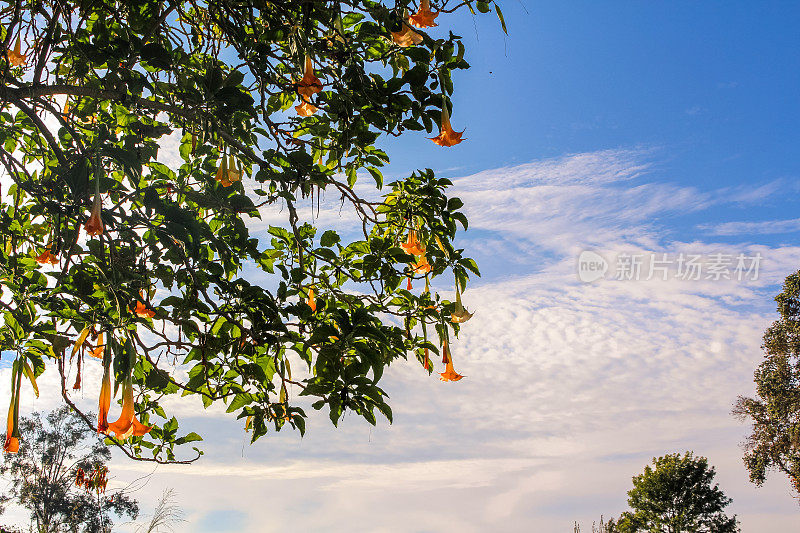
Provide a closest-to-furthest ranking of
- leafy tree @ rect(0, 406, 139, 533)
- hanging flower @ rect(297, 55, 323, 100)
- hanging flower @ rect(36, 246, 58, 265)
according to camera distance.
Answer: hanging flower @ rect(297, 55, 323, 100), hanging flower @ rect(36, 246, 58, 265), leafy tree @ rect(0, 406, 139, 533)

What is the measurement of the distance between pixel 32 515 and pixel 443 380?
18.5 metres

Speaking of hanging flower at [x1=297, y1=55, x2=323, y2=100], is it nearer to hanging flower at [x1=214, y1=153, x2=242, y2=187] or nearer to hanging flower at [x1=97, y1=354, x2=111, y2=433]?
hanging flower at [x1=214, y1=153, x2=242, y2=187]

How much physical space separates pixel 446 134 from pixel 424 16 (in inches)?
25.2

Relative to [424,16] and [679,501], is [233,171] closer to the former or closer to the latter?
[424,16]

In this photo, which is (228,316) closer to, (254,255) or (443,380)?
(254,255)

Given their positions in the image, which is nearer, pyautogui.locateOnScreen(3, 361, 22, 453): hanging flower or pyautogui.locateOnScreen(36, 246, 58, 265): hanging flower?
pyautogui.locateOnScreen(3, 361, 22, 453): hanging flower

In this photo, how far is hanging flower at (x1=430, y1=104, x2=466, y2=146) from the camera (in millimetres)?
2793

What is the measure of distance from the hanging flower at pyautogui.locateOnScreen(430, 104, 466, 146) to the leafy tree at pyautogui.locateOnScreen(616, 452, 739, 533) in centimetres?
2370

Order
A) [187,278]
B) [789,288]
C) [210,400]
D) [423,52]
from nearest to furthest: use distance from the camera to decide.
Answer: [423,52], [187,278], [210,400], [789,288]

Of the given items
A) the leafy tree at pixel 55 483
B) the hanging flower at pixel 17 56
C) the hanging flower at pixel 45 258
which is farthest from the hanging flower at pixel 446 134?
the leafy tree at pixel 55 483

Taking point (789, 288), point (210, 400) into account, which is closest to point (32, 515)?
point (210, 400)

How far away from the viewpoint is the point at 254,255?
3.04 meters

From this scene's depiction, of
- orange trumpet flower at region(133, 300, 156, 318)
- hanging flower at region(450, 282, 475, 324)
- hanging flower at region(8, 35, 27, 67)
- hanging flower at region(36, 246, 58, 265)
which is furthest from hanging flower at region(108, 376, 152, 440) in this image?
hanging flower at region(8, 35, 27, 67)

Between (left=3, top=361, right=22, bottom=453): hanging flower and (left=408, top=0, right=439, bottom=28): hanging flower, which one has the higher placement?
(left=408, top=0, right=439, bottom=28): hanging flower
